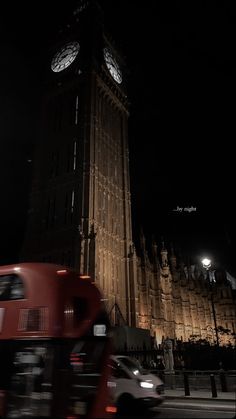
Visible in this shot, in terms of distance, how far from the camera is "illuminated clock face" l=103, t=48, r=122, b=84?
168 ft

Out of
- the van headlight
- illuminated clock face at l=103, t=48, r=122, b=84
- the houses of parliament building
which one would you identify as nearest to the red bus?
the van headlight

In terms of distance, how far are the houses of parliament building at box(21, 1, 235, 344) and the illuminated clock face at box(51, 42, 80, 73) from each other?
0.13m

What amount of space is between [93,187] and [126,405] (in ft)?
106

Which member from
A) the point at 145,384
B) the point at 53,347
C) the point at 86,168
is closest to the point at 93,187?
the point at 86,168

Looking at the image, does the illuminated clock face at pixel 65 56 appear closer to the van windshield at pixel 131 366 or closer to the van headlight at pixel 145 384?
the van windshield at pixel 131 366

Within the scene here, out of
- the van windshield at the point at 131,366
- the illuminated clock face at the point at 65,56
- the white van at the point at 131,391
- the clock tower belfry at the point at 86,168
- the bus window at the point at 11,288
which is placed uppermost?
the illuminated clock face at the point at 65,56

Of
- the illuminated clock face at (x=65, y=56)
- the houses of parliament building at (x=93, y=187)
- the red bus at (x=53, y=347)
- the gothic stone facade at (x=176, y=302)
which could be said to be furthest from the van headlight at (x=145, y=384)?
the illuminated clock face at (x=65, y=56)

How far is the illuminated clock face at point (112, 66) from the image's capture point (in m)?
51.3

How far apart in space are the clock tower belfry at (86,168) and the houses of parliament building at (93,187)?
0.13 metres

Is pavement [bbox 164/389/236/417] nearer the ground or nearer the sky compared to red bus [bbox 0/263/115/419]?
nearer the ground

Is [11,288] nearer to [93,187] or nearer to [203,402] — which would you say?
[203,402]

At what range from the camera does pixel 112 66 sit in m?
52.7

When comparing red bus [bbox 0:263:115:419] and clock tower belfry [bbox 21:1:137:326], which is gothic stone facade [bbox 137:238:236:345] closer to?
clock tower belfry [bbox 21:1:137:326]

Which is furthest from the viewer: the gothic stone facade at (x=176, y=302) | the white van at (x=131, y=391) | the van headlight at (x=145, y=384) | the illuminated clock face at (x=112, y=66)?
the illuminated clock face at (x=112, y=66)
